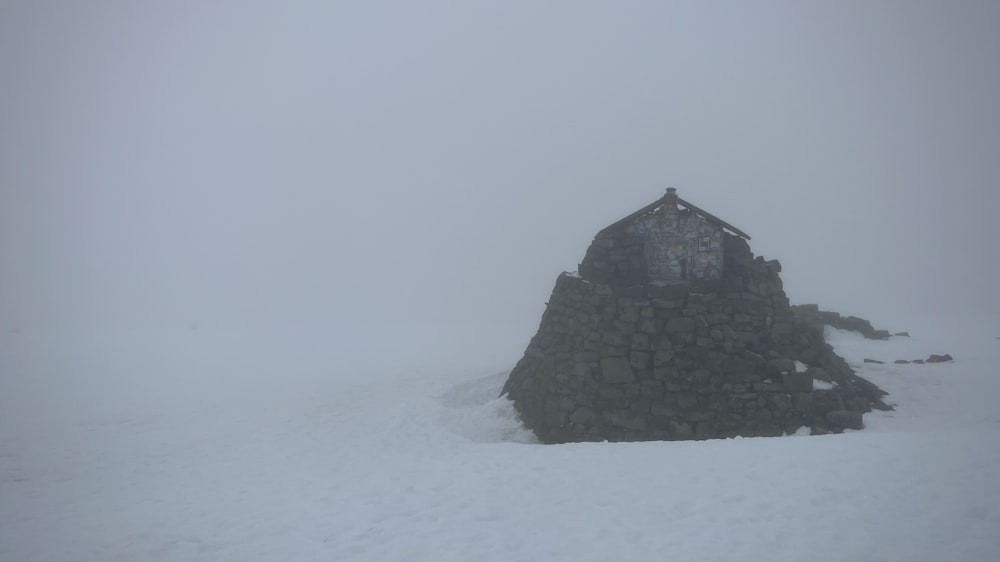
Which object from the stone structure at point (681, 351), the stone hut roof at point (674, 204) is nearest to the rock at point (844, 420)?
the stone structure at point (681, 351)

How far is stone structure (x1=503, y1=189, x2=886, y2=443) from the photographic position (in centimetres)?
1334

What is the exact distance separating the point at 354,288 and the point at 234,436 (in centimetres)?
8878

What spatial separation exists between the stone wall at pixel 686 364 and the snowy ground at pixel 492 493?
1.58 metres

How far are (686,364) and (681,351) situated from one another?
1.21ft

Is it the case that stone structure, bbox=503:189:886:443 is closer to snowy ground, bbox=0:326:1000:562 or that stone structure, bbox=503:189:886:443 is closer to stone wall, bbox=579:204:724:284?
stone wall, bbox=579:204:724:284

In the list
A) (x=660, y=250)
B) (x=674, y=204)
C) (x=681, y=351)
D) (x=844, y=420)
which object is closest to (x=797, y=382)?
(x=844, y=420)

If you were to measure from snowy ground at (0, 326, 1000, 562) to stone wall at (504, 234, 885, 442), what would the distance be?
1.58m

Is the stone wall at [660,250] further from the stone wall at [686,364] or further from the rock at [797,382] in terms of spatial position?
the rock at [797,382]

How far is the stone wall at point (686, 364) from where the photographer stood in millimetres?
13305

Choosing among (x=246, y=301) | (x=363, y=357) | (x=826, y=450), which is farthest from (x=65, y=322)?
(x=826, y=450)

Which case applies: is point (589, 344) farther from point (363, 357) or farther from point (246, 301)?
point (246, 301)

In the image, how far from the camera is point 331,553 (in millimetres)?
7406

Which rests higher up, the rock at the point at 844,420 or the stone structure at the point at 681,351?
the stone structure at the point at 681,351

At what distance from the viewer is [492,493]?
888cm
